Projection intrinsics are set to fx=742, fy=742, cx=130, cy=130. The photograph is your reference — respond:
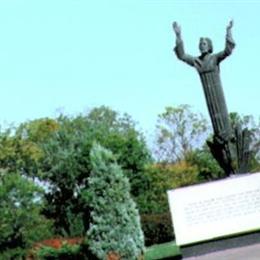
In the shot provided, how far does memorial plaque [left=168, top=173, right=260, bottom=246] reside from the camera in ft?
40.8

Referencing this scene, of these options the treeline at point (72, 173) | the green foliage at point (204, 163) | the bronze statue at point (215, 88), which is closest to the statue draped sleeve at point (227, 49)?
the bronze statue at point (215, 88)

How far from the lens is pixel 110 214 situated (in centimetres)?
1612

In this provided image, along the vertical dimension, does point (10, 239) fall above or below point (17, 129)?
below

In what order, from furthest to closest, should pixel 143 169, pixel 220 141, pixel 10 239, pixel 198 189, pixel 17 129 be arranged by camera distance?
pixel 17 129, pixel 143 169, pixel 10 239, pixel 220 141, pixel 198 189

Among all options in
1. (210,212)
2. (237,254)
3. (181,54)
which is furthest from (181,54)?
(237,254)

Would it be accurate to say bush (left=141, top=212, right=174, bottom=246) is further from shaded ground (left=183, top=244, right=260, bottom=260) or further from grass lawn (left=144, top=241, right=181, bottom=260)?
shaded ground (left=183, top=244, right=260, bottom=260)

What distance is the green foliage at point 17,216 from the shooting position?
28609 mm

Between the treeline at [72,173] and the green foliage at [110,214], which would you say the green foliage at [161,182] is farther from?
the green foliage at [110,214]

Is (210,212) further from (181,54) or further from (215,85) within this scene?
(181,54)

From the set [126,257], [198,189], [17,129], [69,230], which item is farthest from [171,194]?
[17,129]

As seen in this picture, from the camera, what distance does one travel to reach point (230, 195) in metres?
12.5

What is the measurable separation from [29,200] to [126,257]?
1400 centimetres

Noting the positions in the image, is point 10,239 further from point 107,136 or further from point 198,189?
point 198,189

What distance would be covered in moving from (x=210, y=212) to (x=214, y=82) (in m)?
3.27
